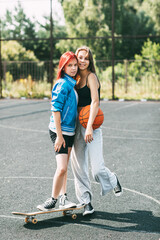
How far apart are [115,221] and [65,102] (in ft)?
4.44

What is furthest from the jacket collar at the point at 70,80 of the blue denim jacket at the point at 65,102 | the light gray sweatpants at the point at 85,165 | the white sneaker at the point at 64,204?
the white sneaker at the point at 64,204

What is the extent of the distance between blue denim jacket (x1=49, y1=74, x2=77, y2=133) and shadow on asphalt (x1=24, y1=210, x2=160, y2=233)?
96cm

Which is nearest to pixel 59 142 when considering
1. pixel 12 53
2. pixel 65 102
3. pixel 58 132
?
pixel 58 132

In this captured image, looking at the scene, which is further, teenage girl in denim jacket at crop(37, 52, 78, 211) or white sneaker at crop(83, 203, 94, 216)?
white sneaker at crop(83, 203, 94, 216)

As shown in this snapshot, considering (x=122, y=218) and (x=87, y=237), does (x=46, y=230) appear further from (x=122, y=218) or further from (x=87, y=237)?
(x=122, y=218)

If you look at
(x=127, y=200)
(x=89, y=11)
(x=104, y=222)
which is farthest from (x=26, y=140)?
(x=89, y=11)

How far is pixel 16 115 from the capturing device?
13383 mm

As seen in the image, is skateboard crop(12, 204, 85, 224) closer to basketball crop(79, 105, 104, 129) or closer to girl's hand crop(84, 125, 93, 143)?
girl's hand crop(84, 125, 93, 143)

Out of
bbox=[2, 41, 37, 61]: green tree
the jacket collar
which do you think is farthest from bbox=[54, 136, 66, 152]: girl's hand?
bbox=[2, 41, 37, 61]: green tree

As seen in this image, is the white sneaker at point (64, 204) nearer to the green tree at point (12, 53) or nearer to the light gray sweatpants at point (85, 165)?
the light gray sweatpants at point (85, 165)

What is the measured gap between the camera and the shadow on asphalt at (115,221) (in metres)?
3.82

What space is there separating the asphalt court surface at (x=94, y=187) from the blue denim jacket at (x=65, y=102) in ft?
3.34

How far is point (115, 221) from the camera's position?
399cm

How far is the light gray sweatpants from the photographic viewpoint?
4.02 m
